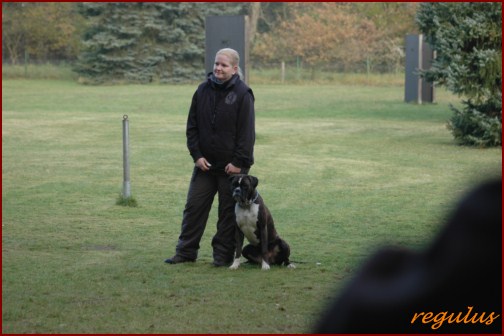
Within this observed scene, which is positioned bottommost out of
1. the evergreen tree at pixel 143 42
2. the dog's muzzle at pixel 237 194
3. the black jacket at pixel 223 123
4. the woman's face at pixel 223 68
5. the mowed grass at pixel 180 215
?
the mowed grass at pixel 180 215

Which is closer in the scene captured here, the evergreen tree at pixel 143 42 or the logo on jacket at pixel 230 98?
the logo on jacket at pixel 230 98

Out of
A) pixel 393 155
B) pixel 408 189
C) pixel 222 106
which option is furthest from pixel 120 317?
pixel 393 155

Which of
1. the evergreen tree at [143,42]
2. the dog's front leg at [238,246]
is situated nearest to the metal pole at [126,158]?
Answer: the dog's front leg at [238,246]

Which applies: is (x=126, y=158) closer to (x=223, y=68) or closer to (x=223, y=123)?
(x=223, y=123)

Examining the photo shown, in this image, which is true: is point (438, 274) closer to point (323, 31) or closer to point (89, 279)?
point (89, 279)

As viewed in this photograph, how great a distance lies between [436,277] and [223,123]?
7.48m

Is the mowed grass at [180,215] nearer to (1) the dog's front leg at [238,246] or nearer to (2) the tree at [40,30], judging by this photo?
(1) the dog's front leg at [238,246]

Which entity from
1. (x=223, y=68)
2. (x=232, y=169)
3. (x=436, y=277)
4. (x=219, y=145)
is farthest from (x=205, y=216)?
(x=436, y=277)

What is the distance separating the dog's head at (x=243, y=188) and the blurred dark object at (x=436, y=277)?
23.3ft

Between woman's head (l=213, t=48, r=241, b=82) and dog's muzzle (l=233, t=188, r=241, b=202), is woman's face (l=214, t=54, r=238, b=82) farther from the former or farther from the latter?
dog's muzzle (l=233, t=188, r=241, b=202)

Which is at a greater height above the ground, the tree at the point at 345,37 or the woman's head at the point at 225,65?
the tree at the point at 345,37

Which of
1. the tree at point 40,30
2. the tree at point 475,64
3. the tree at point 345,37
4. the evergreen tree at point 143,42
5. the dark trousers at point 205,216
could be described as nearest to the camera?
the dark trousers at point 205,216

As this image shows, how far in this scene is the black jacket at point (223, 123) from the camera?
834 centimetres

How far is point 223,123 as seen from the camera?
8375 mm
